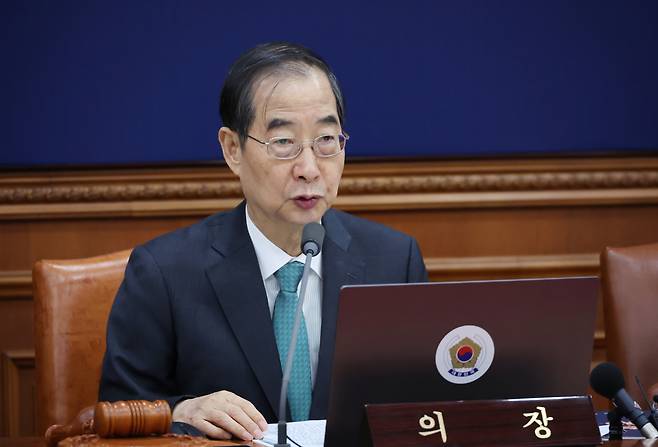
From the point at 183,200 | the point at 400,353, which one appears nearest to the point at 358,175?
the point at 183,200

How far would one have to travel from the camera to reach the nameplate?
1543mm

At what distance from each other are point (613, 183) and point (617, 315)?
1.01 metres

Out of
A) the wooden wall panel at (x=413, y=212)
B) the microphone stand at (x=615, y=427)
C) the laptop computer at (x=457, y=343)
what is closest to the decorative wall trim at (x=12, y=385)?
the wooden wall panel at (x=413, y=212)

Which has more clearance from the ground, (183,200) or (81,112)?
(81,112)

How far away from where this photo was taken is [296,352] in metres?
2.08

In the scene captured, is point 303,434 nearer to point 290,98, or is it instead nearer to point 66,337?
point 290,98

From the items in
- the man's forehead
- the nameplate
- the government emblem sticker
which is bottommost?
the nameplate

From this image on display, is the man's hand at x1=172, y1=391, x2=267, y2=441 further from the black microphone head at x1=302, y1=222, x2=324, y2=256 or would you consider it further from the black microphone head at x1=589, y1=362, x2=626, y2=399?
the black microphone head at x1=589, y1=362, x2=626, y2=399

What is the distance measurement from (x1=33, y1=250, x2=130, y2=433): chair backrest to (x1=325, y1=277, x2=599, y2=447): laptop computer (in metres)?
0.98

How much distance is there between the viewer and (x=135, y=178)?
3.24 metres

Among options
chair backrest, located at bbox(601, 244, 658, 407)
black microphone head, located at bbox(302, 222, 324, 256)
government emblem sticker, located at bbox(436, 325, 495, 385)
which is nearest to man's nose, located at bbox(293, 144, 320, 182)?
black microphone head, located at bbox(302, 222, 324, 256)

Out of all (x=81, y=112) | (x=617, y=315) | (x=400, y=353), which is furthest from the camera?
(x=81, y=112)

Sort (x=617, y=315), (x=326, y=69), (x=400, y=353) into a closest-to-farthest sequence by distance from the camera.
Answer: (x=400, y=353)
(x=326, y=69)
(x=617, y=315)

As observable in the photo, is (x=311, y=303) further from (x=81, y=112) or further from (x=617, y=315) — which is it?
(x=81, y=112)
